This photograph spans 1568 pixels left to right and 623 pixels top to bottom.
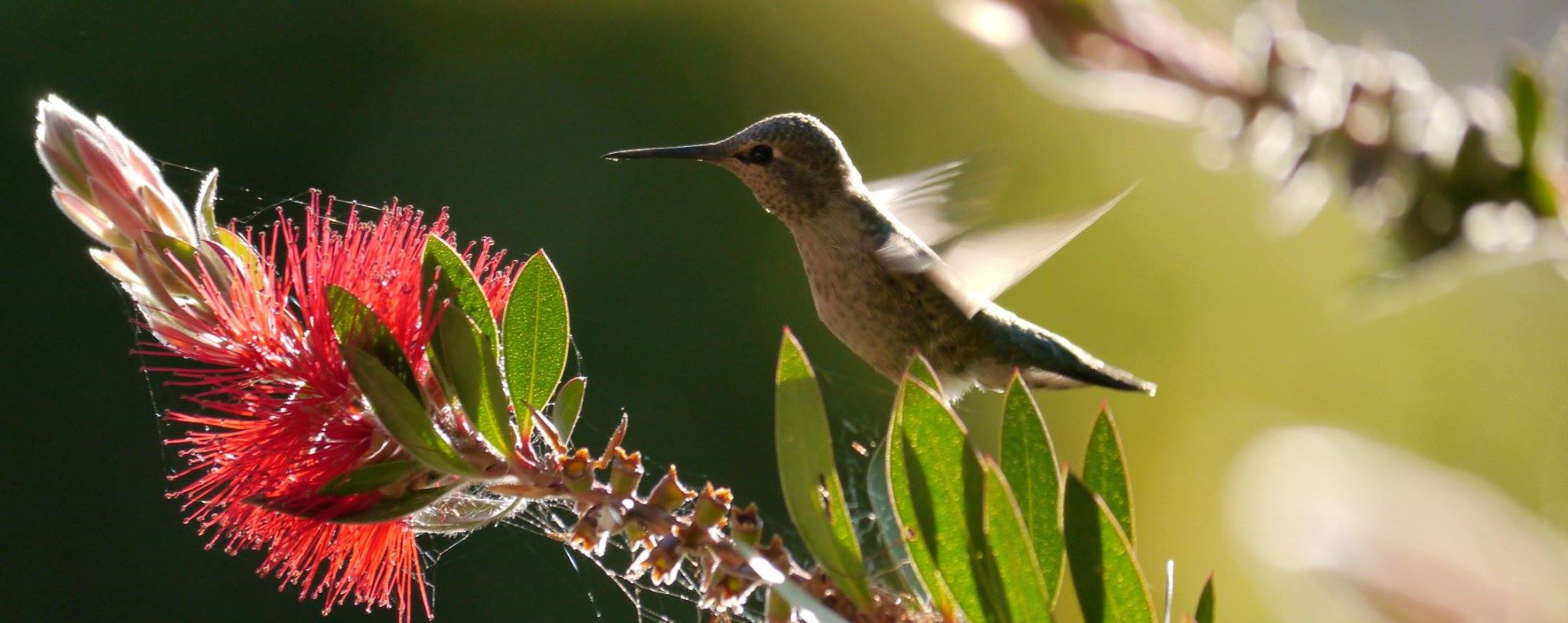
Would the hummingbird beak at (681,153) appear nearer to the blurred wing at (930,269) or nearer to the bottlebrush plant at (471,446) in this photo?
the blurred wing at (930,269)

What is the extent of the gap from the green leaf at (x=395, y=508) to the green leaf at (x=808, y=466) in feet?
0.67

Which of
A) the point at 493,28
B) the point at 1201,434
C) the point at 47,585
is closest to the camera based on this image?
the point at 47,585

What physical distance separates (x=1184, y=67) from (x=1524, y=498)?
2571 millimetres

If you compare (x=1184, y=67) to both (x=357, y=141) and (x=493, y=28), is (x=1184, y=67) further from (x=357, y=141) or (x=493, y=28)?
(x=493, y=28)

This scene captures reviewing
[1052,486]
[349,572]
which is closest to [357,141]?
[349,572]

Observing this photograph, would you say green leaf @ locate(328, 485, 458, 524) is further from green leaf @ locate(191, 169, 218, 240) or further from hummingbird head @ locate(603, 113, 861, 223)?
hummingbird head @ locate(603, 113, 861, 223)

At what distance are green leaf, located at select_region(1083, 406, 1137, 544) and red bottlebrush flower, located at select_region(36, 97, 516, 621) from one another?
1.20ft

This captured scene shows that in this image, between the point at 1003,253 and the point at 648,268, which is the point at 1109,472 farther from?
the point at 648,268

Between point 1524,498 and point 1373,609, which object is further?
point 1524,498

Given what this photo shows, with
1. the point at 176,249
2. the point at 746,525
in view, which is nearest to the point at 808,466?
the point at 746,525

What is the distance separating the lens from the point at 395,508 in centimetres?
66

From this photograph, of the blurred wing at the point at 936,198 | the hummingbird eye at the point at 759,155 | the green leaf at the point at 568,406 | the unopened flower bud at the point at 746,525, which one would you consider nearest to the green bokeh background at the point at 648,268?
the blurred wing at the point at 936,198

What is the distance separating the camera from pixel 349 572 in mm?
771

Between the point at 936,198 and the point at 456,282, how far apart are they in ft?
2.57
